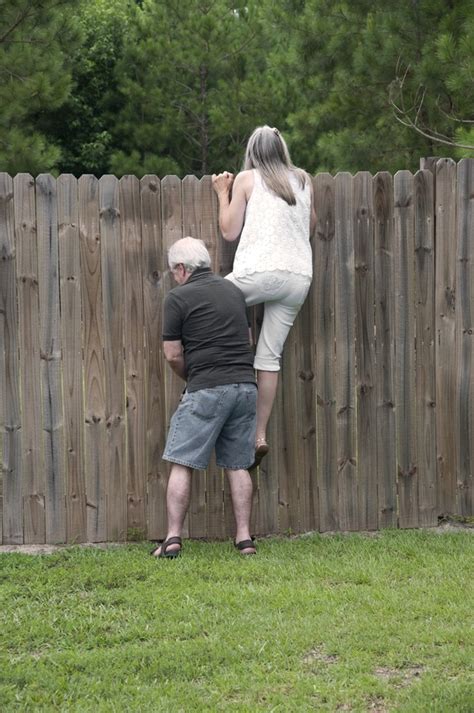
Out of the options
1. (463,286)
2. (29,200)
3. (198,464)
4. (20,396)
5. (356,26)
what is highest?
(356,26)

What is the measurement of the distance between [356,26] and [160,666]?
39.4 feet

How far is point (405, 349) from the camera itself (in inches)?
238

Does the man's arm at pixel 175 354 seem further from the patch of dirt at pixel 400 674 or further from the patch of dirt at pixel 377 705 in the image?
the patch of dirt at pixel 377 705

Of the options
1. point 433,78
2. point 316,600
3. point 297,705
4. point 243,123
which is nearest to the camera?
point 297,705

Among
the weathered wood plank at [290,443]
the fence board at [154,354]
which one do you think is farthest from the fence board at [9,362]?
the weathered wood plank at [290,443]

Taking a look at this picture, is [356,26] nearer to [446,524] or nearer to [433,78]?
[433,78]

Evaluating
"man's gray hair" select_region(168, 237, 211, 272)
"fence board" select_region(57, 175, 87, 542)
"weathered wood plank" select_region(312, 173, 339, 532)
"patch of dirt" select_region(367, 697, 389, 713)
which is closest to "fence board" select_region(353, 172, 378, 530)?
"weathered wood plank" select_region(312, 173, 339, 532)

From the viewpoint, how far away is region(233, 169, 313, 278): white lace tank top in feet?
18.4

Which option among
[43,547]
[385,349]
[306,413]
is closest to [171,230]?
[306,413]

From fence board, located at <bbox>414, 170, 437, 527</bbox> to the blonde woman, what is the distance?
696 mm

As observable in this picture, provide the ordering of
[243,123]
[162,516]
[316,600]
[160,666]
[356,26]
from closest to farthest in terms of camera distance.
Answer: [160,666] < [316,600] < [162,516] < [356,26] < [243,123]

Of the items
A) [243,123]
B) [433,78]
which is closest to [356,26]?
[433,78]

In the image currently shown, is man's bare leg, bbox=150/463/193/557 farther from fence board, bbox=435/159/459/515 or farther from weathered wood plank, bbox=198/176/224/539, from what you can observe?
fence board, bbox=435/159/459/515

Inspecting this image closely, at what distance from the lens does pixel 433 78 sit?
12289 millimetres
